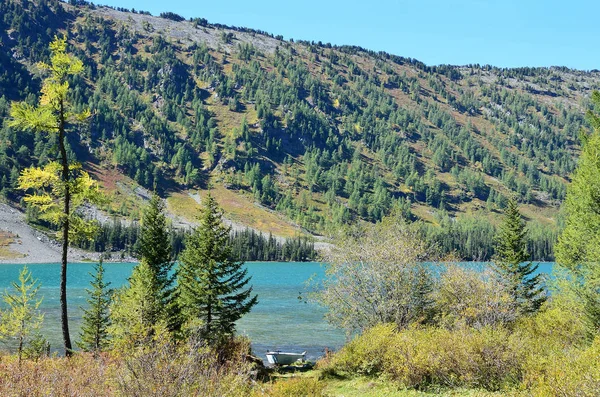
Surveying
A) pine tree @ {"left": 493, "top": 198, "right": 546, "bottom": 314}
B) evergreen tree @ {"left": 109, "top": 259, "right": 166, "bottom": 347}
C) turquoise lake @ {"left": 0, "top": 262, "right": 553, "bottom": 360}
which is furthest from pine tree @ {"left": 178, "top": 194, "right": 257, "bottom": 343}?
pine tree @ {"left": 493, "top": 198, "right": 546, "bottom": 314}

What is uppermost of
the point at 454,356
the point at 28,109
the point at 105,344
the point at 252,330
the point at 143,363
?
the point at 28,109

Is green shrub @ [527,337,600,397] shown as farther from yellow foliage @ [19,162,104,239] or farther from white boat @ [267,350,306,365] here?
white boat @ [267,350,306,365]

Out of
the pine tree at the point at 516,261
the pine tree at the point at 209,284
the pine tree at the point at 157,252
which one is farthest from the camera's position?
the pine tree at the point at 516,261

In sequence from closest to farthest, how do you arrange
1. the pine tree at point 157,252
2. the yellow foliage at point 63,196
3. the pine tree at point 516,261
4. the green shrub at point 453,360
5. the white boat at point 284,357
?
the green shrub at point 453,360, the yellow foliage at point 63,196, the pine tree at point 157,252, the white boat at point 284,357, the pine tree at point 516,261

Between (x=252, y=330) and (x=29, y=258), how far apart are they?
464ft

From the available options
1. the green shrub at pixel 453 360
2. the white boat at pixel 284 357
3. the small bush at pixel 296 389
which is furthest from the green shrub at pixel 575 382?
the white boat at pixel 284 357

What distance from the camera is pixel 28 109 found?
66.0 feet

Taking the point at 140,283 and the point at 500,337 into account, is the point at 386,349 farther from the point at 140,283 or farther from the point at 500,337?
the point at 140,283

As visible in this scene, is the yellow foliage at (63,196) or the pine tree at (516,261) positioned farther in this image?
the pine tree at (516,261)

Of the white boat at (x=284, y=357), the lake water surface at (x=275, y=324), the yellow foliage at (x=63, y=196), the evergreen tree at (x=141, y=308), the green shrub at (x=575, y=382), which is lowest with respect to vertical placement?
the lake water surface at (x=275, y=324)

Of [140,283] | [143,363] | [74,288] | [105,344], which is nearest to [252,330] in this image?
[105,344]

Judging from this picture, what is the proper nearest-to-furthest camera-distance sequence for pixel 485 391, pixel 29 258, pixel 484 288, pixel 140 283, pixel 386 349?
pixel 485 391, pixel 386 349, pixel 140 283, pixel 484 288, pixel 29 258

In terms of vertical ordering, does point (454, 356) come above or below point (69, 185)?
below

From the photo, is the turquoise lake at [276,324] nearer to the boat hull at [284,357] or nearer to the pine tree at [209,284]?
the boat hull at [284,357]
